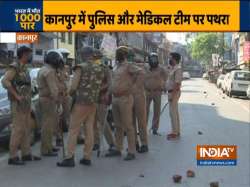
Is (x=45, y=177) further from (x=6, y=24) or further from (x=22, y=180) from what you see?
(x=6, y=24)

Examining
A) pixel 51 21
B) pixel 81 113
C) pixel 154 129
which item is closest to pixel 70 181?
pixel 81 113

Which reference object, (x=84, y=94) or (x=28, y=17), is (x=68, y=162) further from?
(x=28, y=17)

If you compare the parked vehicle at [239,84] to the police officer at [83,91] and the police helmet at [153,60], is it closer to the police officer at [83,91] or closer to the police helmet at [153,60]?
the police helmet at [153,60]

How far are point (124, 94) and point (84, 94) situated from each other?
104 cm

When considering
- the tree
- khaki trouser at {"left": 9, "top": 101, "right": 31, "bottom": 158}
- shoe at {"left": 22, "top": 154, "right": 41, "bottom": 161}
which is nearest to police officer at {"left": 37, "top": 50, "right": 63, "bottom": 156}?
shoe at {"left": 22, "top": 154, "right": 41, "bottom": 161}

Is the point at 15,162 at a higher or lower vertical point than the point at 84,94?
lower

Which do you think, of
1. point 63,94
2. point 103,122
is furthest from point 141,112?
point 63,94

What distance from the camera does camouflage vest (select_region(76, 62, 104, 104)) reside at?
30.3 feet

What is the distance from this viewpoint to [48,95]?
1009 cm

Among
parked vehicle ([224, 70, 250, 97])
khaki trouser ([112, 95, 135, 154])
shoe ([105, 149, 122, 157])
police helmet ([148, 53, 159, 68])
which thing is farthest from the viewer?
parked vehicle ([224, 70, 250, 97])

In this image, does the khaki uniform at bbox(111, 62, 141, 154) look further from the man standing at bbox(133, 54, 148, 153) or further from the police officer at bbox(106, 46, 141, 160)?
the man standing at bbox(133, 54, 148, 153)

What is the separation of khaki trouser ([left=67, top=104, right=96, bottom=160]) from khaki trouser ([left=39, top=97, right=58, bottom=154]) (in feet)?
2.93

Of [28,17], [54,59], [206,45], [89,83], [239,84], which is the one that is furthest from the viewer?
[206,45]

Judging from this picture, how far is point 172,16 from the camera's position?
7.70 metres
